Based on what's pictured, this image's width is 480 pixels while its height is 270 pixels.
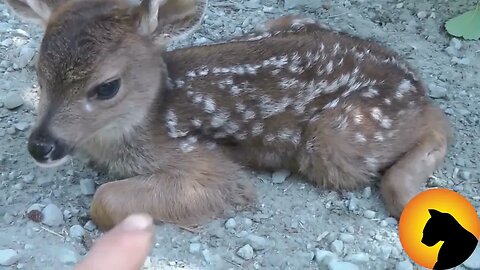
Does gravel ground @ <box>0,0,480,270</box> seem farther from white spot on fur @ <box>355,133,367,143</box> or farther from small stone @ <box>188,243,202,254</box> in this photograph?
white spot on fur @ <box>355,133,367,143</box>

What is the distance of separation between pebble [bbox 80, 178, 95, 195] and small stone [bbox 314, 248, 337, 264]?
0.93 m

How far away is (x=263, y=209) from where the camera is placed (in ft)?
10.7

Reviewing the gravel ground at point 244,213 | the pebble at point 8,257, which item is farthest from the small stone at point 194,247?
the pebble at point 8,257

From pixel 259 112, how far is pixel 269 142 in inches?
5.5

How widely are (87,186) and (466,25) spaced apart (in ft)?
7.48

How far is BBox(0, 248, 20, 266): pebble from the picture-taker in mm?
2816

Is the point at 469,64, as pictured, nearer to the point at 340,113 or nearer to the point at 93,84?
the point at 340,113

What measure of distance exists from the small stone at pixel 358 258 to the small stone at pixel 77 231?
38.5 inches

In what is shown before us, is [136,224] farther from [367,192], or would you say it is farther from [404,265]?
[367,192]

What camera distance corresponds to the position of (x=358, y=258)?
2994mm

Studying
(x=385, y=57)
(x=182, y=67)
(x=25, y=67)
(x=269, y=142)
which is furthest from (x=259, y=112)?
(x=25, y=67)

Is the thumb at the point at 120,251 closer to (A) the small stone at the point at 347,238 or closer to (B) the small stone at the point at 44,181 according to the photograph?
(A) the small stone at the point at 347,238

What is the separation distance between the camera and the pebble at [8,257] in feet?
9.24

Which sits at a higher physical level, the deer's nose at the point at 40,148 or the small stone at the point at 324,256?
the deer's nose at the point at 40,148
